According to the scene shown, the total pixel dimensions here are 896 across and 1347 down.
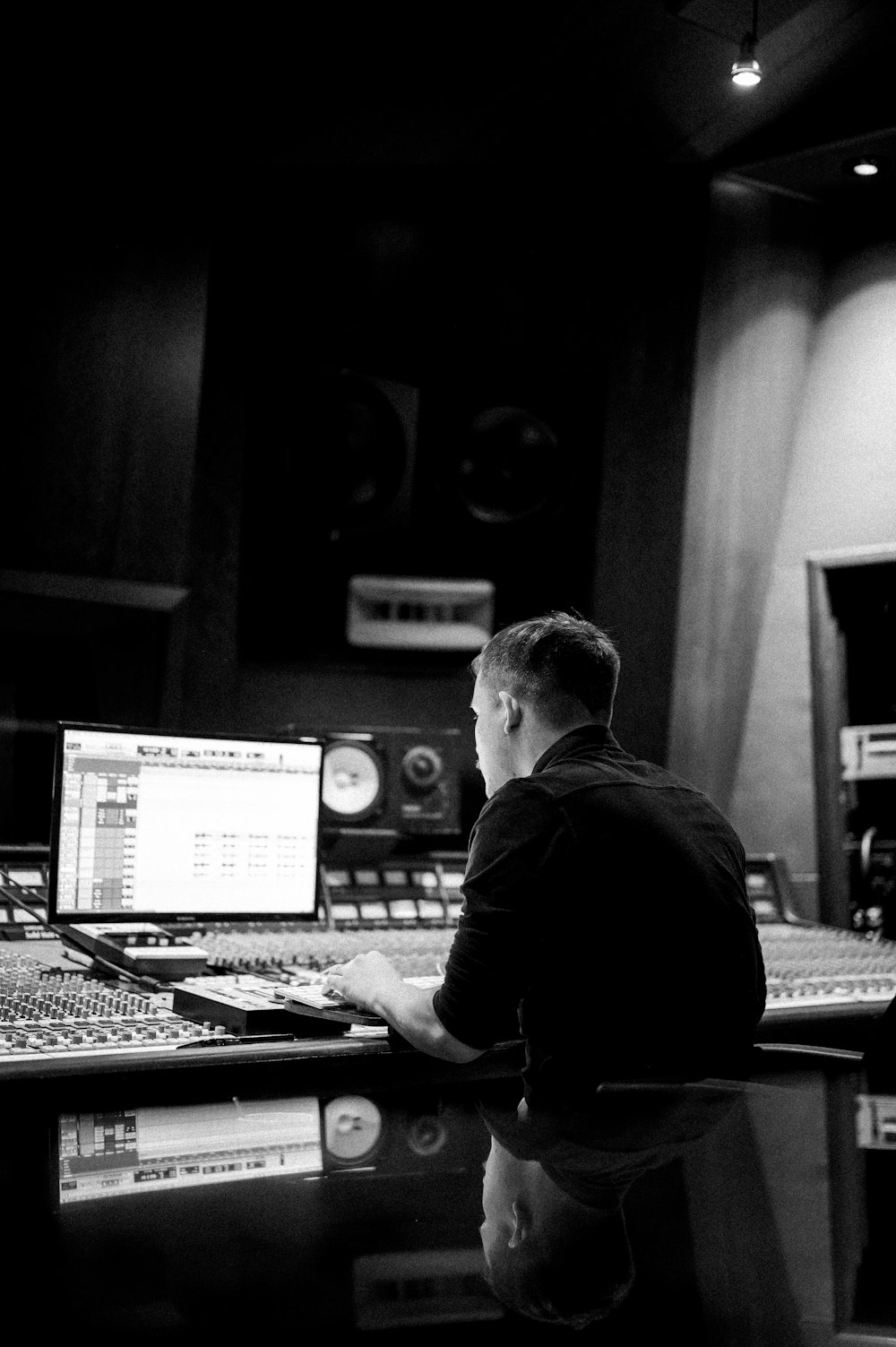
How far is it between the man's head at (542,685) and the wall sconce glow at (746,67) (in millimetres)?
1582

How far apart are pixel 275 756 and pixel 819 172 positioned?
2.31 metres

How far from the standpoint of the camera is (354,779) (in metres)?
3.01

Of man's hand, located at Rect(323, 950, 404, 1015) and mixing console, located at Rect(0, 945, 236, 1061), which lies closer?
mixing console, located at Rect(0, 945, 236, 1061)

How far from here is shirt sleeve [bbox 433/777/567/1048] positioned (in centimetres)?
153

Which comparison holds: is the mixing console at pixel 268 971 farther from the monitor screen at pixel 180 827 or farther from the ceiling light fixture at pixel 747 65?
the ceiling light fixture at pixel 747 65

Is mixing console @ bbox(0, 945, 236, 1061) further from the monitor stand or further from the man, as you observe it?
the man

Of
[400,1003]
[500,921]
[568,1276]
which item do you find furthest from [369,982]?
[568,1276]

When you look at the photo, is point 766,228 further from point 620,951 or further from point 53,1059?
point 53,1059

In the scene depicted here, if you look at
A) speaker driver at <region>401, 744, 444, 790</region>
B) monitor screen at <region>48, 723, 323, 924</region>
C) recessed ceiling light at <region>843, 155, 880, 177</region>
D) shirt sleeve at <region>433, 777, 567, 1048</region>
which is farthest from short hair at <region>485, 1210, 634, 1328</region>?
recessed ceiling light at <region>843, 155, 880, 177</region>

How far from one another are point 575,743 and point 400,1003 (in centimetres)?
40

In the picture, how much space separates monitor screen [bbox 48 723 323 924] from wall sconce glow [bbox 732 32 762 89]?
1.68 m

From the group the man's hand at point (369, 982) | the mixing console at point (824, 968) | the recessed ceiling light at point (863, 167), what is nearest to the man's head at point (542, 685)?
the man's hand at point (369, 982)

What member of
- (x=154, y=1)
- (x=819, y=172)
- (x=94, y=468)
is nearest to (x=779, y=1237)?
(x=94, y=468)

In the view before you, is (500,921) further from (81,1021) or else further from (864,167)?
(864,167)
